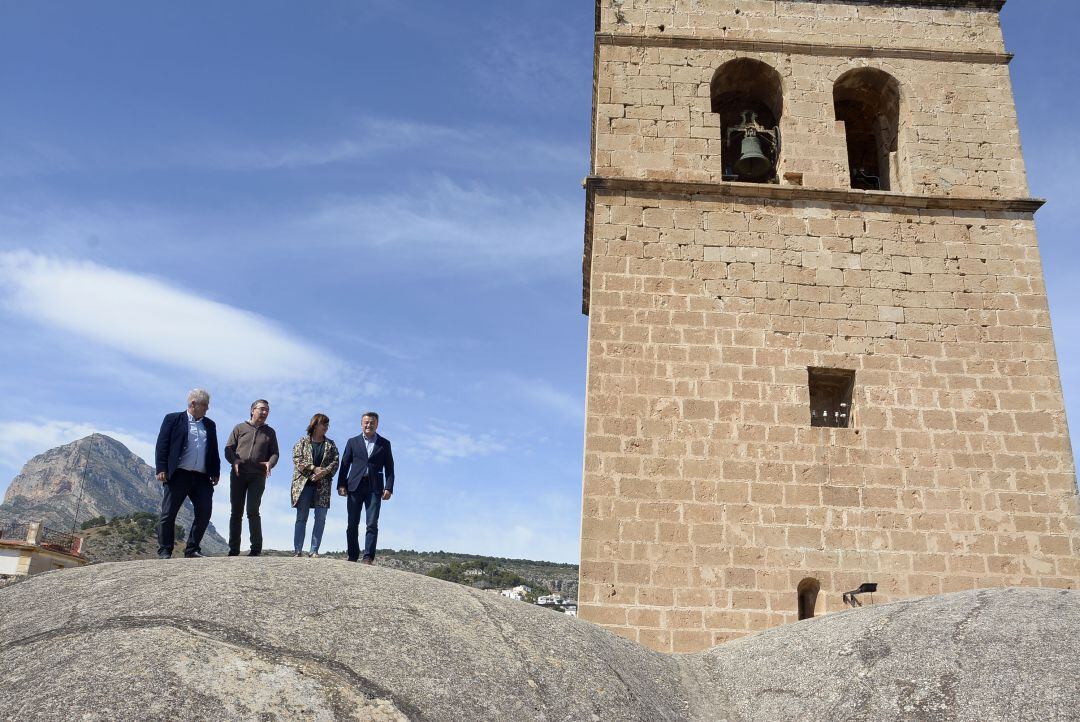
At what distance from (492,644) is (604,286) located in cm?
528

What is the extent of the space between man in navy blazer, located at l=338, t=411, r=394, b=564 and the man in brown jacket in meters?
0.77

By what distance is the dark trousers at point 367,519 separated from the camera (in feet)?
26.5

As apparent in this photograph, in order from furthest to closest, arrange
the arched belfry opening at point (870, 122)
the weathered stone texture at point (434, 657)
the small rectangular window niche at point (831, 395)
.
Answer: the arched belfry opening at point (870, 122) < the small rectangular window niche at point (831, 395) < the weathered stone texture at point (434, 657)

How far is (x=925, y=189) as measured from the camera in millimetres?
10141

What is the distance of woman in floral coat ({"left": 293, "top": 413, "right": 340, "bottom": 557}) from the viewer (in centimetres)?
789

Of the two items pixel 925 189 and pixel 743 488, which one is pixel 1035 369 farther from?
pixel 743 488

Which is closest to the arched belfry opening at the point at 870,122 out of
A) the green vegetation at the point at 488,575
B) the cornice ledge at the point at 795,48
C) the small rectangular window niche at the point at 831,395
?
the cornice ledge at the point at 795,48

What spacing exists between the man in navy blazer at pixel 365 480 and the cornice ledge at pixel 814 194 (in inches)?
161

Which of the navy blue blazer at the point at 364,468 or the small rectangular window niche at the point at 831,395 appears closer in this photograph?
the navy blue blazer at the point at 364,468

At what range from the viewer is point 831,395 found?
376 inches

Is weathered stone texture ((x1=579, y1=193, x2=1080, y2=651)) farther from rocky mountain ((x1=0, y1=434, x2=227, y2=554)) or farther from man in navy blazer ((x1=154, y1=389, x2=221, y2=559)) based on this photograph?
rocky mountain ((x1=0, y1=434, x2=227, y2=554))

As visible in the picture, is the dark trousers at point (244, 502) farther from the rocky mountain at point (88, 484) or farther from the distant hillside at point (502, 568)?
the rocky mountain at point (88, 484)

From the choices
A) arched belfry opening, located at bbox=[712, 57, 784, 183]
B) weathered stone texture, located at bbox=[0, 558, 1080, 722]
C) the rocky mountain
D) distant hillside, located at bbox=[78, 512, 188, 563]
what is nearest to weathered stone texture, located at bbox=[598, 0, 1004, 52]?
arched belfry opening, located at bbox=[712, 57, 784, 183]

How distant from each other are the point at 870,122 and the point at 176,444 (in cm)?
978
